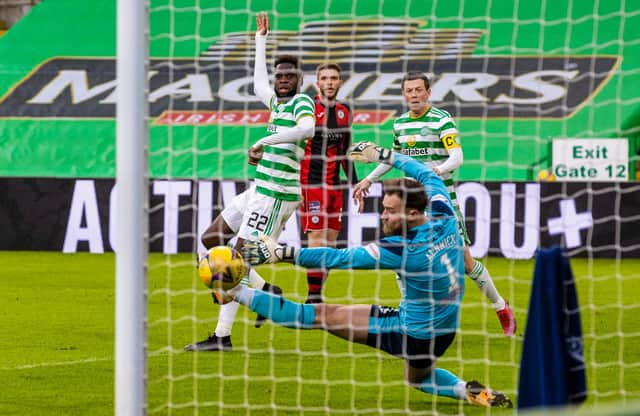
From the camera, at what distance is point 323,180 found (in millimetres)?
8250

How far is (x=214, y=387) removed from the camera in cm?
547

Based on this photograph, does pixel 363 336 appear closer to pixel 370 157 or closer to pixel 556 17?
pixel 370 157

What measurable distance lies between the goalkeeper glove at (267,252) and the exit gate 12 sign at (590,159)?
947 centimetres

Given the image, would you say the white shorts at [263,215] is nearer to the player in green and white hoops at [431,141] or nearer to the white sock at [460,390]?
the player in green and white hoops at [431,141]

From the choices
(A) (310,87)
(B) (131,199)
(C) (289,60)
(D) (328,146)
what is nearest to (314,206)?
(D) (328,146)

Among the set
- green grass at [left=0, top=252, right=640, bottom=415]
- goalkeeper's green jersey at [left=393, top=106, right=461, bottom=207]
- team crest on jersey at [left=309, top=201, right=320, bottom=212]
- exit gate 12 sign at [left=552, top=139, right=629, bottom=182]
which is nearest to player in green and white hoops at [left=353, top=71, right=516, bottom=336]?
goalkeeper's green jersey at [left=393, top=106, right=461, bottom=207]

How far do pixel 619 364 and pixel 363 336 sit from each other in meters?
1.69

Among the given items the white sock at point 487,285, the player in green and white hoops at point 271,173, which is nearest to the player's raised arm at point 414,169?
the player in green and white hoops at point 271,173

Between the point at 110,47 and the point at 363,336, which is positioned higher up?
the point at 110,47

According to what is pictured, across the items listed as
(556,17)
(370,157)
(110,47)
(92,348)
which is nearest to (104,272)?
(92,348)

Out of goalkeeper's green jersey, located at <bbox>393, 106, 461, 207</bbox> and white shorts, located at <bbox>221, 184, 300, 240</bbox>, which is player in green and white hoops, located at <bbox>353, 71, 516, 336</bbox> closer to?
goalkeeper's green jersey, located at <bbox>393, 106, 461, 207</bbox>

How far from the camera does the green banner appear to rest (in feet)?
53.3

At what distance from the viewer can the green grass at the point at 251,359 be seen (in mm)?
5148

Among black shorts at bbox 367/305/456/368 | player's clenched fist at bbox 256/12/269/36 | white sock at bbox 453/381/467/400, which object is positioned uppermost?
player's clenched fist at bbox 256/12/269/36
